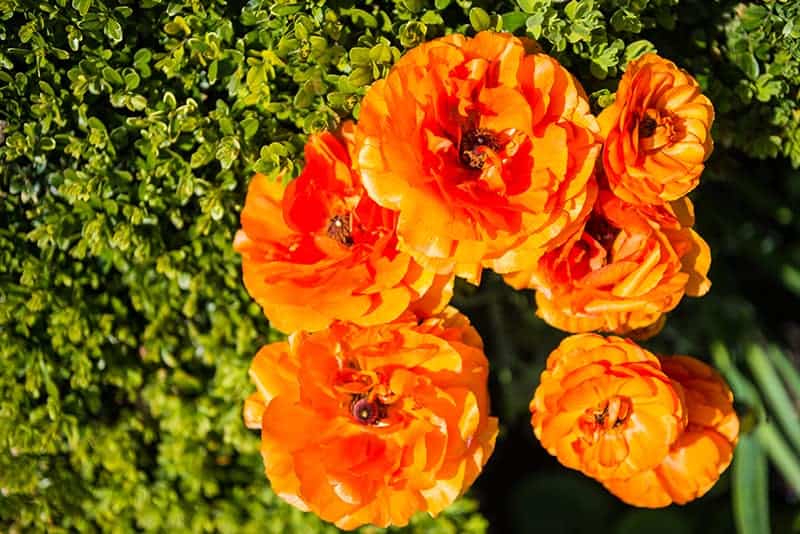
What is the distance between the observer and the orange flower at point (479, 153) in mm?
951

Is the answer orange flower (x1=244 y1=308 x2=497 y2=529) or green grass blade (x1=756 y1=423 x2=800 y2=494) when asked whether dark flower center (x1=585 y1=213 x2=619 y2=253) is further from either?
green grass blade (x1=756 y1=423 x2=800 y2=494)

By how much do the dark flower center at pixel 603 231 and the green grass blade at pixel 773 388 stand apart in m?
0.71

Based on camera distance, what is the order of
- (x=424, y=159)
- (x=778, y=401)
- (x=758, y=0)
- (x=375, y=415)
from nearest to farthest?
(x=424, y=159), (x=375, y=415), (x=758, y=0), (x=778, y=401)

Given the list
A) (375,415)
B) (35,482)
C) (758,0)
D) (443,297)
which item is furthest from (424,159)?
(35,482)

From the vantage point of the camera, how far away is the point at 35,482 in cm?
135

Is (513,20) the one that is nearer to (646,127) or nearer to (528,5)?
(528,5)

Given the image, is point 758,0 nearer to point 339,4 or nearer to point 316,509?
point 339,4

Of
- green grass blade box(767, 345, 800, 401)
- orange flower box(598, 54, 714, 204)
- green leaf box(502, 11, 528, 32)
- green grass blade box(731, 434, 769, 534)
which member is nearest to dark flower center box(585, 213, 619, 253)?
orange flower box(598, 54, 714, 204)

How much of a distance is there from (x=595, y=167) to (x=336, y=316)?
0.32 m

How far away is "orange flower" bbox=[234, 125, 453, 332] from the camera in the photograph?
3.34 ft

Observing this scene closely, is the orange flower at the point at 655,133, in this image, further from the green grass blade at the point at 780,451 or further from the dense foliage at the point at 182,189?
the green grass blade at the point at 780,451

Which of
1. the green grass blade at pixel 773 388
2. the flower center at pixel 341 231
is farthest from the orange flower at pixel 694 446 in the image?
the green grass blade at pixel 773 388

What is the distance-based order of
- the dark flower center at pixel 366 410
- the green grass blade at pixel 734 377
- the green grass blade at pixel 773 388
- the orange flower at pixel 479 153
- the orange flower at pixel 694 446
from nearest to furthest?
the orange flower at pixel 479 153
the dark flower center at pixel 366 410
the orange flower at pixel 694 446
the green grass blade at pixel 734 377
the green grass blade at pixel 773 388

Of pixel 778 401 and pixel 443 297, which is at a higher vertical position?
pixel 443 297
